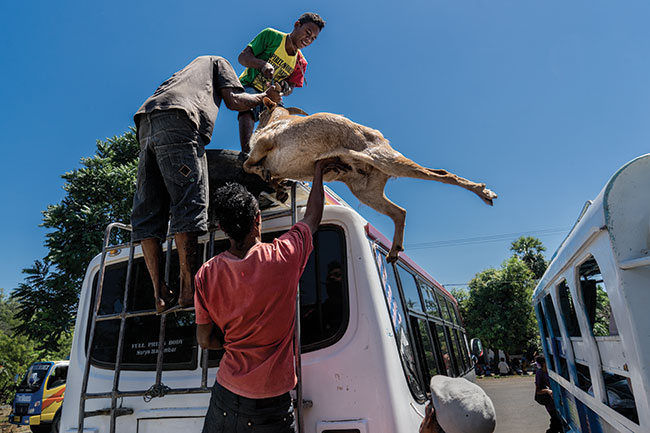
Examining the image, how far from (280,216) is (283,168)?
31 cm

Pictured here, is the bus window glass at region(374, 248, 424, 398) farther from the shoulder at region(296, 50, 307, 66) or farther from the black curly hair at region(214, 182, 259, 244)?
the shoulder at region(296, 50, 307, 66)

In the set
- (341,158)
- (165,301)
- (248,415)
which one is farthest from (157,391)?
(341,158)

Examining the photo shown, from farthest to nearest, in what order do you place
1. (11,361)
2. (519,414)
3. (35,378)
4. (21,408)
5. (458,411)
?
(11,361), (519,414), (35,378), (21,408), (458,411)

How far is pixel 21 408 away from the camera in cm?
1013

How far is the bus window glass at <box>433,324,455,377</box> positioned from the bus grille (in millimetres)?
11213

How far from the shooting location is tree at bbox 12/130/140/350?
12773 millimetres

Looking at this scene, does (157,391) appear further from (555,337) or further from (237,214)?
(555,337)

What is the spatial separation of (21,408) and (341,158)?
1240 cm

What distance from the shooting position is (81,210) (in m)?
13.5

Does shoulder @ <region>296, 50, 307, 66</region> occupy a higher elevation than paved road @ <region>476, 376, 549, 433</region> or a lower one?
higher

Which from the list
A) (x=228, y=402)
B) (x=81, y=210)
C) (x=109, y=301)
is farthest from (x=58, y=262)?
(x=228, y=402)

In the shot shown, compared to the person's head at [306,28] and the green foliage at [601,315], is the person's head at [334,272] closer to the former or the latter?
the person's head at [306,28]

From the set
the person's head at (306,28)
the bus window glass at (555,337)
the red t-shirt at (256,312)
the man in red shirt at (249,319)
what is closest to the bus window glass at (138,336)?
the man in red shirt at (249,319)

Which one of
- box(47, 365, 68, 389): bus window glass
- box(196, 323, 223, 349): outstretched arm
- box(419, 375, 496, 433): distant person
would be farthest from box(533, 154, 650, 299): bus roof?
box(47, 365, 68, 389): bus window glass
